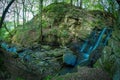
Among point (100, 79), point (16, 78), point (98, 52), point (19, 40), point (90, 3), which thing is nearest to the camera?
point (100, 79)

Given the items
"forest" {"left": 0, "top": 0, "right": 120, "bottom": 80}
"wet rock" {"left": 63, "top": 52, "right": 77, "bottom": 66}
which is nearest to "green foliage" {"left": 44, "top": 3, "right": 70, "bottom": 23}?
"forest" {"left": 0, "top": 0, "right": 120, "bottom": 80}

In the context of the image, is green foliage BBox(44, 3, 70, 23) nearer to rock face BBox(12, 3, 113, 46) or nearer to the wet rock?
rock face BBox(12, 3, 113, 46)

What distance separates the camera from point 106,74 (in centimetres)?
1062

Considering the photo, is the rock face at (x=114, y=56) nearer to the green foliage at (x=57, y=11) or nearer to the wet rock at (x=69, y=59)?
the wet rock at (x=69, y=59)

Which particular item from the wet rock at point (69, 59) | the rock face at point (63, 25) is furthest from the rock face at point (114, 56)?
the rock face at point (63, 25)

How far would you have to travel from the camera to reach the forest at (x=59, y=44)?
1206 centimetres

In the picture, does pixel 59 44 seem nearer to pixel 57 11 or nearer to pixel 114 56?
pixel 57 11

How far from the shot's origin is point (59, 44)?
24891 millimetres

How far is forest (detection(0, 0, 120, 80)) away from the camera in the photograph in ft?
39.6

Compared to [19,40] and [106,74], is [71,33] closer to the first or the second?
[19,40]

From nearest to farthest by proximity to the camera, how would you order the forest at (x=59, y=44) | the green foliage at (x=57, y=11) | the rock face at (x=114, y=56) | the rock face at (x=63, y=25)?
the rock face at (x=114, y=56) < the forest at (x=59, y=44) < the rock face at (x=63, y=25) < the green foliage at (x=57, y=11)

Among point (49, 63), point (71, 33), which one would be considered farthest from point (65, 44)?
point (49, 63)

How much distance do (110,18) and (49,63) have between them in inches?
512

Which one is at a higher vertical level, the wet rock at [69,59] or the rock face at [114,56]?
the rock face at [114,56]
